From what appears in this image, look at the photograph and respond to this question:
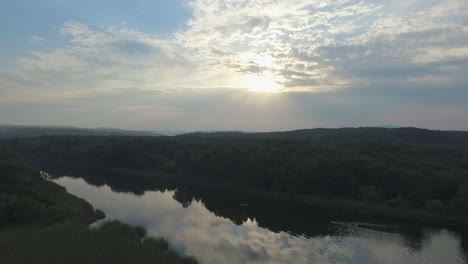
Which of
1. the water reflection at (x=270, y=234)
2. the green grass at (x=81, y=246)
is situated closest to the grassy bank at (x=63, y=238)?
the green grass at (x=81, y=246)

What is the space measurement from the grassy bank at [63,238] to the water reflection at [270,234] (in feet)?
11.2

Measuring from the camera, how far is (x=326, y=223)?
46.2 metres

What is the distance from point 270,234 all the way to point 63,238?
20007 millimetres

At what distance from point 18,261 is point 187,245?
1341 centimetres

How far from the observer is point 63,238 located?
3197 centimetres

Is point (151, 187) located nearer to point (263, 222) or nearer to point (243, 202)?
point (243, 202)

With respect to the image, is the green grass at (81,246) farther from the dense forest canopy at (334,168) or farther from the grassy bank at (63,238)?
the dense forest canopy at (334,168)

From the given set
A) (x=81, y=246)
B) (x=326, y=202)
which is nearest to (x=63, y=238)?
(x=81, y=246)

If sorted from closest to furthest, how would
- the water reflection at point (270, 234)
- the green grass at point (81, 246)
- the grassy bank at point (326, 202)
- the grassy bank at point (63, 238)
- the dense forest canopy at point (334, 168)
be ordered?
the green grass at point (81, 246), the grassy bank at point (63, 238), the water reflection at point (270, 234), the grassy bank at point (326, 202), the dense forest canopy at point (334, 168)

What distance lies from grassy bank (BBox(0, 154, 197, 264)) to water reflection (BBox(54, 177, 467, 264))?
3.40 m

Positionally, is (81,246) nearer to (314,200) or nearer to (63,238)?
(63,238)

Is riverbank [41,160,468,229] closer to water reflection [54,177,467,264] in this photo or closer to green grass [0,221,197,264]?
water reflection [54,177,467,264]

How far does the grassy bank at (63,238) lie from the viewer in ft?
90.8

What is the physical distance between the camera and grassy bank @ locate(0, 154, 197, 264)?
2769 centimetres
